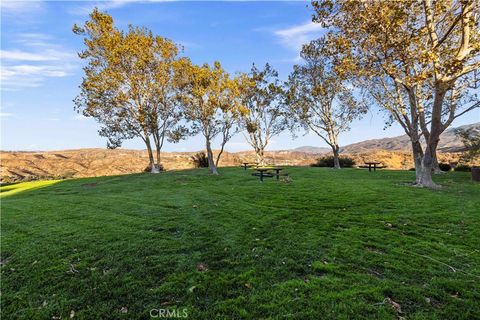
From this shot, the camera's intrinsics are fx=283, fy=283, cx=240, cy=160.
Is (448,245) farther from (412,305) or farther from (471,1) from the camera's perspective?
(471,1)

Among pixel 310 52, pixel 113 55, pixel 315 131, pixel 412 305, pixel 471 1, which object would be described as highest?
pixel 310 52

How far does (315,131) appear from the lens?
3544 cm

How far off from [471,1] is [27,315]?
1683cm

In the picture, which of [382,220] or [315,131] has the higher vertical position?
[315,131]

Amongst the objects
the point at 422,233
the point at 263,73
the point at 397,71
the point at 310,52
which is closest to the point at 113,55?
the point at 263,73

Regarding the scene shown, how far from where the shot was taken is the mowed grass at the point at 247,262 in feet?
13.9

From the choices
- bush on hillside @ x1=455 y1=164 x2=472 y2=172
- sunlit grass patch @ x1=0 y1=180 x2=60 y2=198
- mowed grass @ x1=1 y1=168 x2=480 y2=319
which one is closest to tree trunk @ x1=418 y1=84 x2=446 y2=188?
mowed grass @ x1=1 y1=168 x2=480 y2=319

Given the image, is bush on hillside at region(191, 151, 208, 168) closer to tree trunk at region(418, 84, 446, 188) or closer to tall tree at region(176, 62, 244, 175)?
tall tree at region(176, 62, 244, 175)

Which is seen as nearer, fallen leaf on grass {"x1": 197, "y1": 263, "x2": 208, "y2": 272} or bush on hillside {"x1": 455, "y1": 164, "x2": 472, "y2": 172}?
fallen leaf on grass {"x1": 197, "y1": 263, "x2": 208, "y2": 272}

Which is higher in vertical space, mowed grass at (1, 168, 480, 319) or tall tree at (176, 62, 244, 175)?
tall tree at (176, 62, 244, 175)

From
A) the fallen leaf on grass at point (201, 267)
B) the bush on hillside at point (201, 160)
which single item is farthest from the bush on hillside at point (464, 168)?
the fallen leaf on grass at point (201, 267)

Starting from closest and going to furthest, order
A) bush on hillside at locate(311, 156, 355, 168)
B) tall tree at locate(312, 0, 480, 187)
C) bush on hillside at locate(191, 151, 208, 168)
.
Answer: tall tree at locate(312, 0, 480, 187), bush on hillside at locate(311, 156, 355, 168), bush on hillside at locate(191, 151, 208, 168)

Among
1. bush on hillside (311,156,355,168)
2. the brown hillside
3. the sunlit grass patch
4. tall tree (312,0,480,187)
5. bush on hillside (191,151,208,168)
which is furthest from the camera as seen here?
the brown hillside

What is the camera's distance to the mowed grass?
4.23 m
